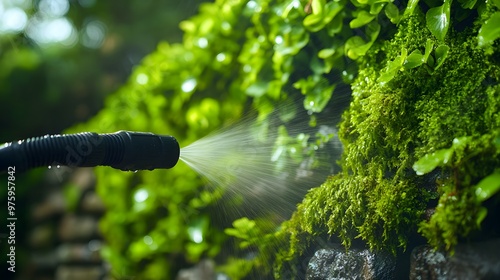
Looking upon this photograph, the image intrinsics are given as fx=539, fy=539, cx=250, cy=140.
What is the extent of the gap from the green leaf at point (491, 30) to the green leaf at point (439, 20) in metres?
0.12

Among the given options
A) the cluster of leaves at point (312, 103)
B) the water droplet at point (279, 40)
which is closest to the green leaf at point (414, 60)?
the cluster of leaves at point (312, 103)

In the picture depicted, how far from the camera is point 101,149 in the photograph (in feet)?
4.38

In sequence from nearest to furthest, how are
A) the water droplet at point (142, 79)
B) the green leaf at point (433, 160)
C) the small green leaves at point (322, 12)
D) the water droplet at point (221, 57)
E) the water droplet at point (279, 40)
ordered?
the green leaf at point (433, 160) < the small green leaves at point (322, 12) < the water droplet at point (279, 40) < the water droplet at point (221, 57) < the water droplet at point (142, 79)

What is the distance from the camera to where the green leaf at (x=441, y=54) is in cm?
Answer: 131

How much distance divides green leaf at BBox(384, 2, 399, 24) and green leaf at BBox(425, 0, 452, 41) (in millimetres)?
138

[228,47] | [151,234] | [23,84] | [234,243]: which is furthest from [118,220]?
[23,84]

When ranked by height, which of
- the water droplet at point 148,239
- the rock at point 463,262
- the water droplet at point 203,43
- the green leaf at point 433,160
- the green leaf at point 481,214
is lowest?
the rock at point 463,262

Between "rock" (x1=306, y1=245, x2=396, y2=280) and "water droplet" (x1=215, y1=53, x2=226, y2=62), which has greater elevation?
"water droplet" (x1=215, y1=53, x2=226, y2=62)

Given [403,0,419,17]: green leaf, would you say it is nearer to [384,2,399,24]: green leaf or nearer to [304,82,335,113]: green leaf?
[384,2,399,24]: green leaf

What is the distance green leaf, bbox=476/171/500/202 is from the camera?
1087 millimetres

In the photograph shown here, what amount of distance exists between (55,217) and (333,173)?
227 cm

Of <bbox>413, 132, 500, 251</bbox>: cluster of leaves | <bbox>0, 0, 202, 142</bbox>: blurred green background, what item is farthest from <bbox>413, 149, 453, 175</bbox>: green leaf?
<bbox>0, 0, 202, 142</bbox>: blurred green background

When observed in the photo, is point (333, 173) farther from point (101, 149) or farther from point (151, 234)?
point (151, 234)

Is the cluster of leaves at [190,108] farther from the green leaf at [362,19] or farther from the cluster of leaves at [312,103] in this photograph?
the green leaf at [362,19]
